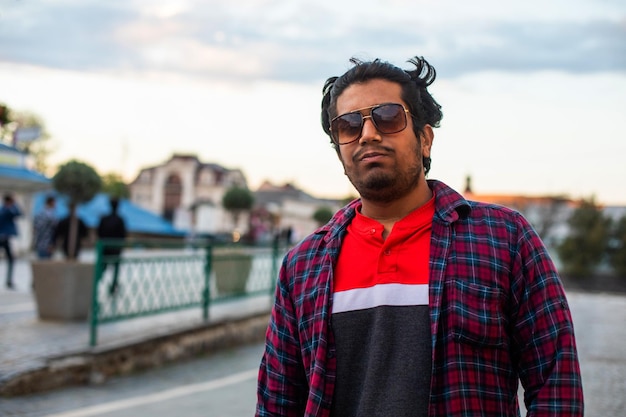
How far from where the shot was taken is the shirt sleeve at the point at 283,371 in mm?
2461

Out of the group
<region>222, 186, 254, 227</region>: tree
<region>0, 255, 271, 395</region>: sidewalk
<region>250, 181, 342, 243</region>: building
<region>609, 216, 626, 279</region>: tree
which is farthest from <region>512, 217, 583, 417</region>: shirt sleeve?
<region>250, 181, 342, 243</region>: building

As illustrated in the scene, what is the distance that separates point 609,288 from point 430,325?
50122mm

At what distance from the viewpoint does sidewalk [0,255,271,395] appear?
8.14 meters

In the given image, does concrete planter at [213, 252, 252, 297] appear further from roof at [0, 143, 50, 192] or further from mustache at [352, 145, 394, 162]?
roof at [0, 143, 50, 192]

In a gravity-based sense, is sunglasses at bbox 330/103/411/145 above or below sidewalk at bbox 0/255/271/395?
above

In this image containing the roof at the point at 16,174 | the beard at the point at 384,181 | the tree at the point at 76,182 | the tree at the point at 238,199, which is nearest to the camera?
the beard at the point at 384,181

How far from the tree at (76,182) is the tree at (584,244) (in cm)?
4288

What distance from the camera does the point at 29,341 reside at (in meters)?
9.45

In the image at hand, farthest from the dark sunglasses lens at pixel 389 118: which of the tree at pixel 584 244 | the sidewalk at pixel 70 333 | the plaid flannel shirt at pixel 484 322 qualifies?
the tree at pixel 584 244

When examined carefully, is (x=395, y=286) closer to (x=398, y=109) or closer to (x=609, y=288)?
(x=398, y=109)

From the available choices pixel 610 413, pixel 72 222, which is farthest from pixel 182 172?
pixel 610 413

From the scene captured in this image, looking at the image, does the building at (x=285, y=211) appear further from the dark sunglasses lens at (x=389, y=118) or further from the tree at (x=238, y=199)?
the dark sunglasses lens at (x=389, y=118)

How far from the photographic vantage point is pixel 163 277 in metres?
10.9

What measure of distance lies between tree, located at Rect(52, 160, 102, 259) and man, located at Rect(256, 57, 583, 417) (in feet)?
34.0
